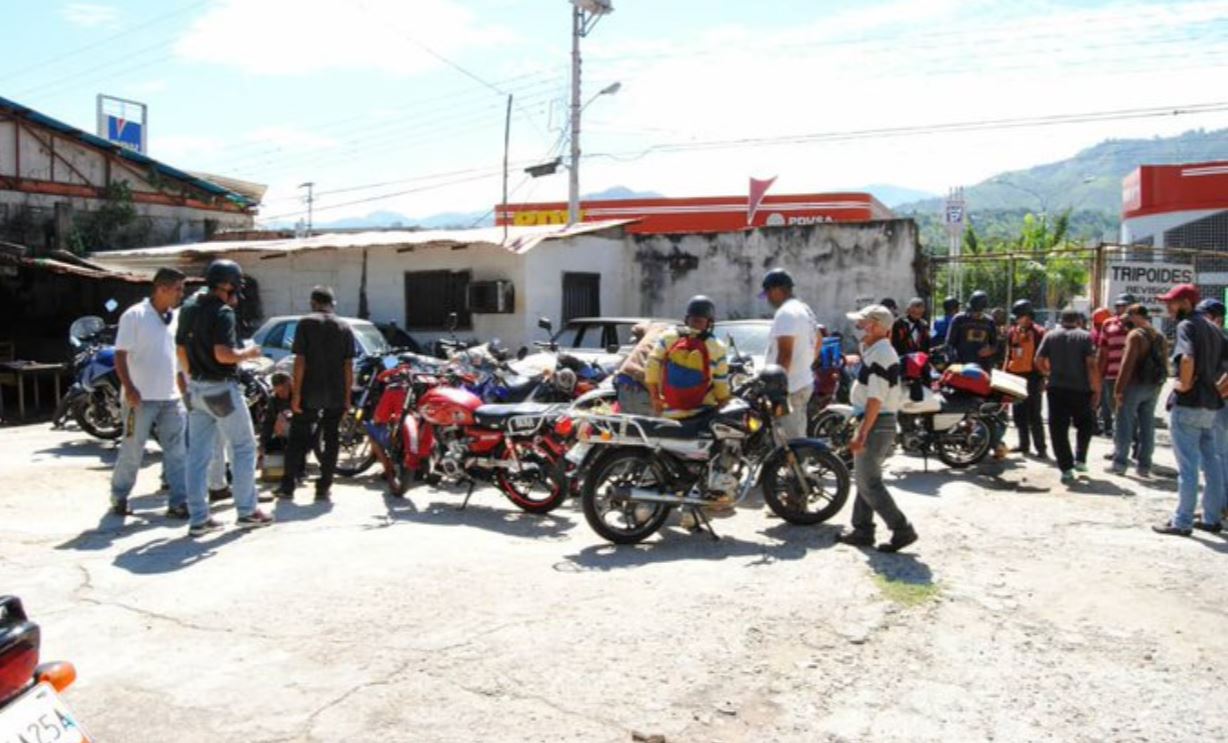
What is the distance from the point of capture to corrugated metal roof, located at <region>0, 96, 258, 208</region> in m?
18.7

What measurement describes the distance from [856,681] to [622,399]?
431 cm

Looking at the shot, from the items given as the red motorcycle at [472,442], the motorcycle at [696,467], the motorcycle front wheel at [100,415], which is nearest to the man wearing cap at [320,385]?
the red motorcycle at [472,442]

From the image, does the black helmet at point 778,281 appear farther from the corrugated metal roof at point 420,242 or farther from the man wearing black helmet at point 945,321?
the corrugated metal roof at point 420,242

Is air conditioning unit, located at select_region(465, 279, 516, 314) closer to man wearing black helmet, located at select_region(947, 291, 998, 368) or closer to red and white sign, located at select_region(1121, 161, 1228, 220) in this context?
man wearing black helmet, located at select_region(947, 291, 998, 368)

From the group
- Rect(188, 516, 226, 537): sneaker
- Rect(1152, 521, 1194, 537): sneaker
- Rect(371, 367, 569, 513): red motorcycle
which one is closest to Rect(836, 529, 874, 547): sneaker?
Rect(371, 367, 569, 513): red motorcycle

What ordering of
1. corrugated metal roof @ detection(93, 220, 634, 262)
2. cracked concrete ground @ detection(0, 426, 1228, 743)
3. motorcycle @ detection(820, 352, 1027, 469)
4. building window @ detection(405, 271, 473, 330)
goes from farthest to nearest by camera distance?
building window @ detection(405, 271, 473, 330) → corrugated metal roof @ detection(93, 220, 634, 262) → motorcycle @ detection(820, 352, 1027, 469) → cracked concrete ground @ detection(0, 426, 1228, 743)

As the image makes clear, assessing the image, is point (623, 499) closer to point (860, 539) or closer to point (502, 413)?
point (502, 413)

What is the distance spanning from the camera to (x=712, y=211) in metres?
29.1

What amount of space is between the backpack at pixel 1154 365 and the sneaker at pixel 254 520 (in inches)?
311

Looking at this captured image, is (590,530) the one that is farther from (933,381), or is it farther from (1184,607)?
(933,381)

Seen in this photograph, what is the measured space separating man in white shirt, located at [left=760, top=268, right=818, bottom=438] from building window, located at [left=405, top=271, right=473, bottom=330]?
9544 millimetres

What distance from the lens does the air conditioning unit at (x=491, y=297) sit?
15.3 meters

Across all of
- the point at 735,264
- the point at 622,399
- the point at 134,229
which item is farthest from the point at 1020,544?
the point at 134,229

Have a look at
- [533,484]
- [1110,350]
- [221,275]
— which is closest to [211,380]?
[221,275]
